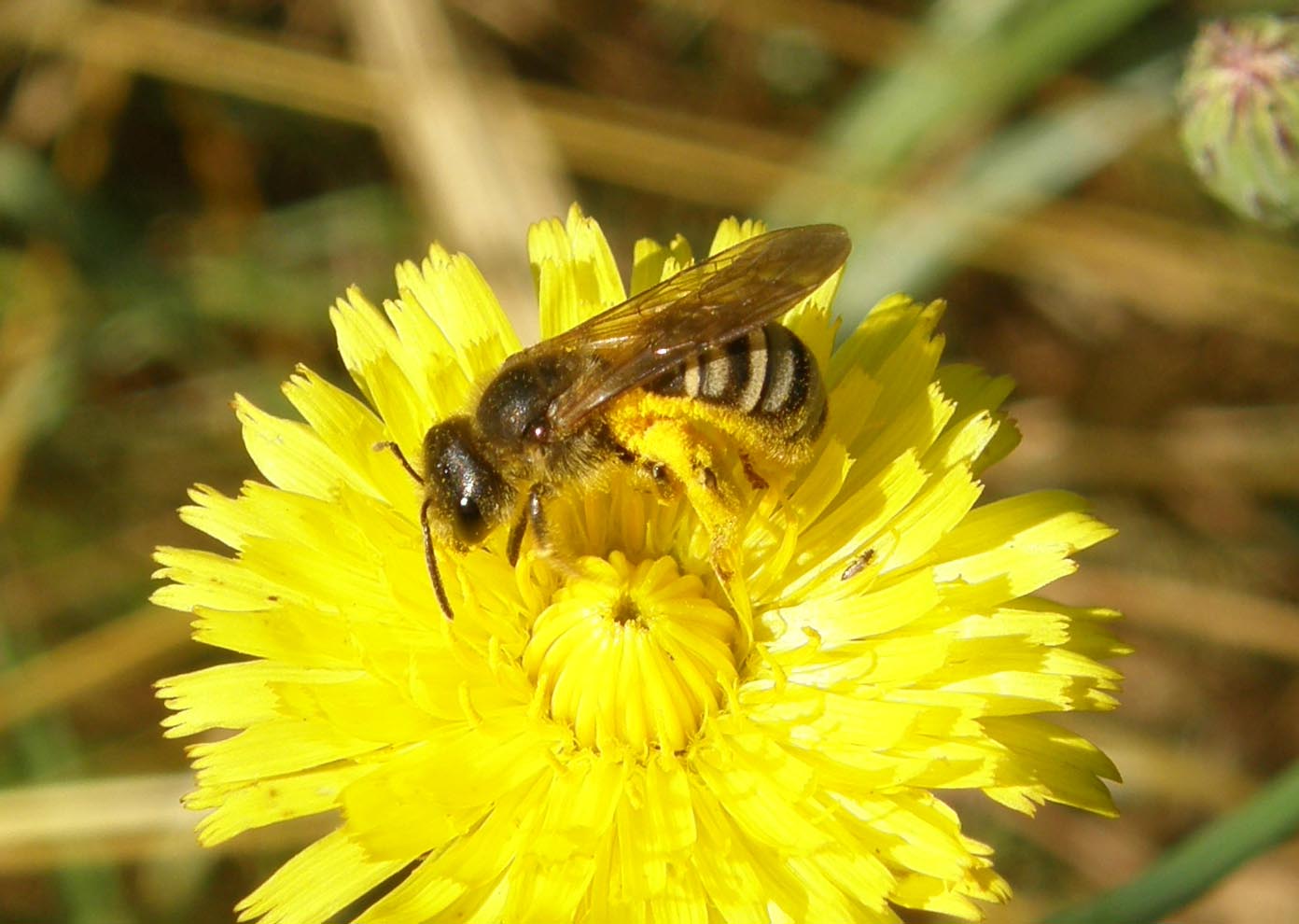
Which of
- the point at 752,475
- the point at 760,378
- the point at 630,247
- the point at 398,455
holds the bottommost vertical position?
the point at 752,475

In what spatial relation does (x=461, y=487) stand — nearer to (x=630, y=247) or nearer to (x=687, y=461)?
(x=687, y=461)

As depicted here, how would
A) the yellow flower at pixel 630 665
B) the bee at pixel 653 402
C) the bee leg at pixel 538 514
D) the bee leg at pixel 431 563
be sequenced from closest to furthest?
the yellow flower at pixel 630 665 → the bee at pixel 653 402 → the bee leg at pixel 431 563 → the bee leg at pixel 538 514

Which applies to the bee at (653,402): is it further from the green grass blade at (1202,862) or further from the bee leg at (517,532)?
the green grass blade at (1202,862)

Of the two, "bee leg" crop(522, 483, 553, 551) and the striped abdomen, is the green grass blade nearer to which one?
the striped abdomen

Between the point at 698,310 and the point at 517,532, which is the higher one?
the point at 698,310

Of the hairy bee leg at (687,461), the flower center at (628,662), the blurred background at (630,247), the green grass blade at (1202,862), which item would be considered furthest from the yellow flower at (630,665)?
the blurred background at (630,247)

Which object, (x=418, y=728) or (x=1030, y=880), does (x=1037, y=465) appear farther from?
(x=418, y=728)

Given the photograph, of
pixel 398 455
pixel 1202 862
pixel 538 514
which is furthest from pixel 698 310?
Result: pixel 1202 862
